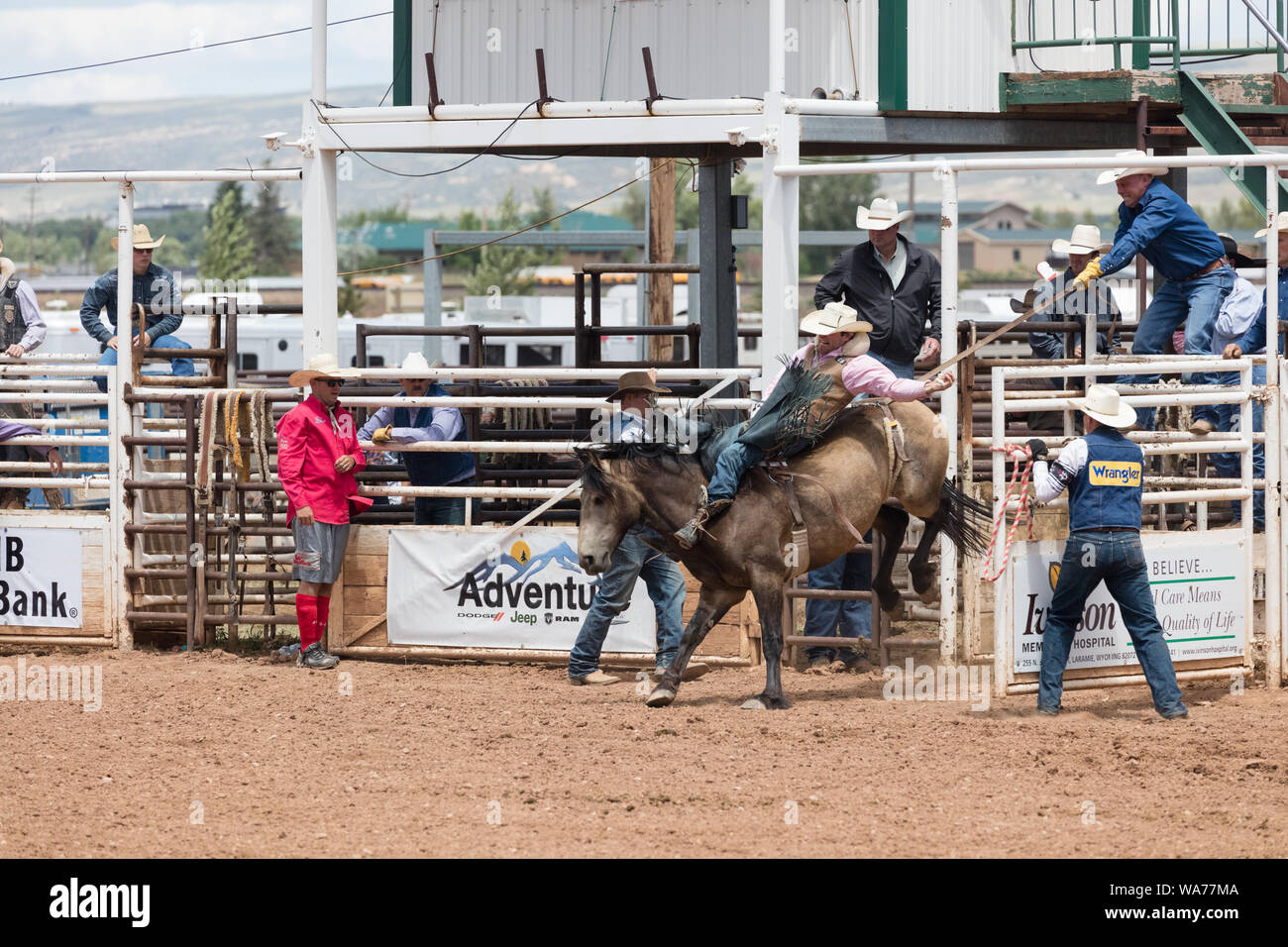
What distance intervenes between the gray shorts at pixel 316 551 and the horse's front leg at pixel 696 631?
2499mm

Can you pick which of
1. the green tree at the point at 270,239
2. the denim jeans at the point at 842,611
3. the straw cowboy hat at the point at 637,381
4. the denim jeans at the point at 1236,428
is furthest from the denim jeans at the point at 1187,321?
the green tree at the point at 270,239

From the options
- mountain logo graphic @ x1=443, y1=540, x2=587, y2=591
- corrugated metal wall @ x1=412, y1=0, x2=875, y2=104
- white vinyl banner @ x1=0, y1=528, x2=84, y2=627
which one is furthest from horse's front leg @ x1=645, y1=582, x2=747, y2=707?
white vinyl banner @ x1=0, y1=528, x2=84, y2=627

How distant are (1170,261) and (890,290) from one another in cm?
178

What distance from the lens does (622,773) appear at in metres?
7.32

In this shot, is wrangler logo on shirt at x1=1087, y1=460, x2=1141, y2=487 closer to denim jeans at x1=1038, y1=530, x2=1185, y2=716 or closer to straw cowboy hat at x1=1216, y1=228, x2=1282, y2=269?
denim jeans at x1=1038, y1=530, x2=1185, y2=716

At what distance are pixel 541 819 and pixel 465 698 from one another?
2684mm

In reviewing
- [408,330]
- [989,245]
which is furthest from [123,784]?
[989,245]

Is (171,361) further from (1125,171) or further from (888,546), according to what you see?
(1125,171)

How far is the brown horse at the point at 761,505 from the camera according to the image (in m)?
8.45

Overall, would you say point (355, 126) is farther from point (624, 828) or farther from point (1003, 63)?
point (624, 828)

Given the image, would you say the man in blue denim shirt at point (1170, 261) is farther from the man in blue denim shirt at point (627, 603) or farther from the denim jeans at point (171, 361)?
the denim jeans at point (171, 361)

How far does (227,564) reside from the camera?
10.7 meters

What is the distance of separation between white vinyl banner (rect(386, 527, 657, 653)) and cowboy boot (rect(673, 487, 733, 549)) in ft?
5.40

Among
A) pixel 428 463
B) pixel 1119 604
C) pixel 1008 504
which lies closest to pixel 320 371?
pixel 428 463
